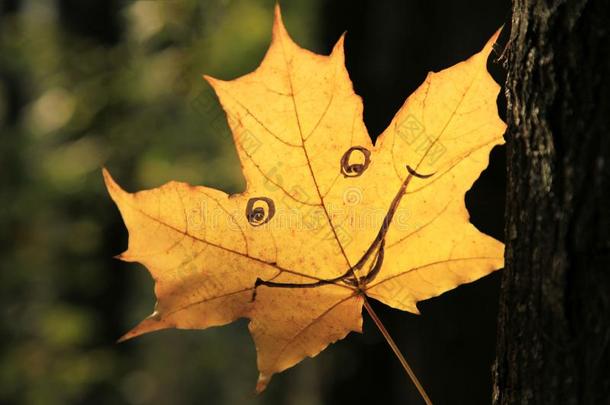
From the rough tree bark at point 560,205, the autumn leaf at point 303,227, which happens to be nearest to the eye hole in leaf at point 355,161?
the autumn leaf at point 303,227

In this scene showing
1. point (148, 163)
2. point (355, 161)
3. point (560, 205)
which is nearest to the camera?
point (560, 205)

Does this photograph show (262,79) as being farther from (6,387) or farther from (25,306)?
(25,306)

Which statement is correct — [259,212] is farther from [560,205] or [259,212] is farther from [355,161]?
[560,205]

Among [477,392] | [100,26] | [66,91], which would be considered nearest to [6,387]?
[66,91]

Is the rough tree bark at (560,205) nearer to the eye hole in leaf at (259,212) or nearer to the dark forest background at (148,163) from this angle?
the eye hole in leaf at (259,212)

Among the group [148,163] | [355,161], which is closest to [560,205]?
[355,161]

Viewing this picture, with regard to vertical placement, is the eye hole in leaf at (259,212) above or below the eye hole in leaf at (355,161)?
below

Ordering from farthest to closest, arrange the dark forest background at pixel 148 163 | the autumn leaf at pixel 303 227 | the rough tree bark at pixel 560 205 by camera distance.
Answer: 1. the dark forest background at pixel 148 163
2. the autumn leaf at pixel 303 227
3. the rough tree bark at pixel 560 205

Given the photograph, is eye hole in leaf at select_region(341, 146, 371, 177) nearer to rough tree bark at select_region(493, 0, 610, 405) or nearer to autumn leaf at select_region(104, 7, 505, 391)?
autumn leaf at select_region(104, 7, 505, 391)
